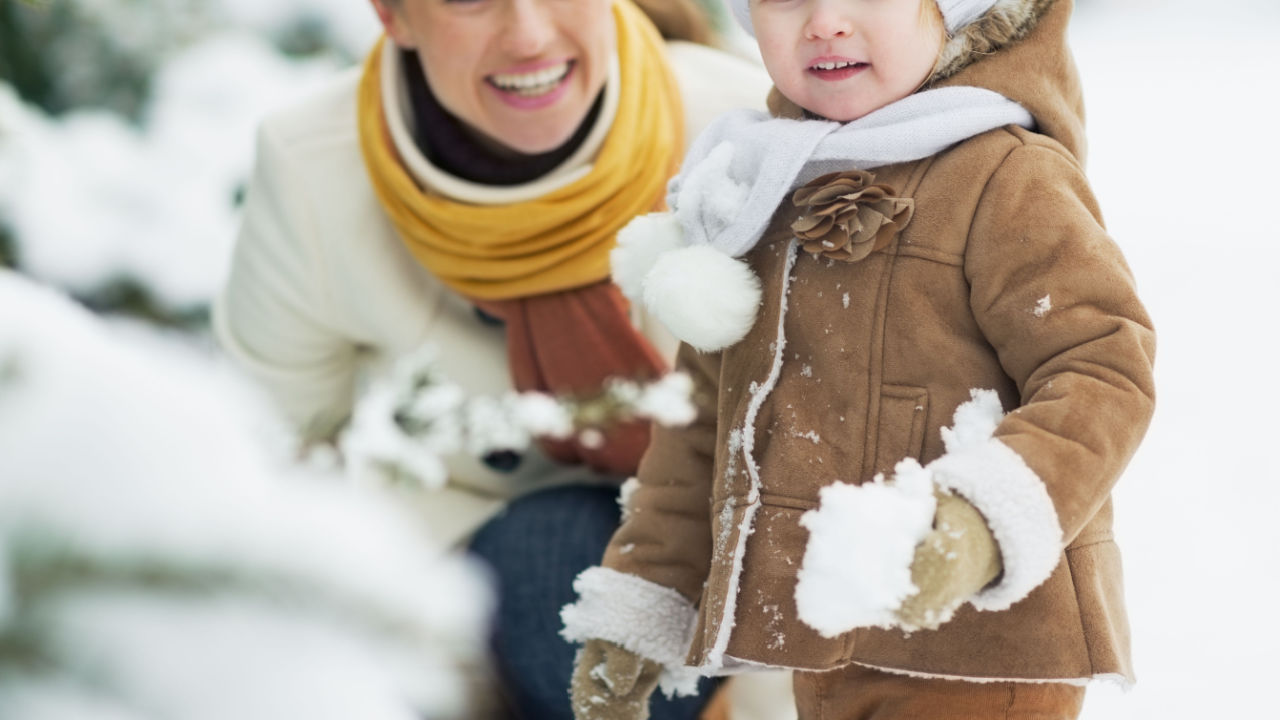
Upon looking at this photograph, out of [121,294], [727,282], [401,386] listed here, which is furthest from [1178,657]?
[121,294]

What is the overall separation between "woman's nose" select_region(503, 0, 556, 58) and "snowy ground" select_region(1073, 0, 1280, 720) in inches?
32.6

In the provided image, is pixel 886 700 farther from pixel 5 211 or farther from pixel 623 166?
pixel 5 211

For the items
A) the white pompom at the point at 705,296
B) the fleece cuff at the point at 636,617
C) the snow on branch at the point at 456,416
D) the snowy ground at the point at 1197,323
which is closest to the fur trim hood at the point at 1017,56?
the white pompom at the point at 705,296

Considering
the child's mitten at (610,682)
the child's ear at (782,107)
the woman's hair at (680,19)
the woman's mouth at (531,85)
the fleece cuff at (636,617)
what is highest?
the child's ear at (782,107)

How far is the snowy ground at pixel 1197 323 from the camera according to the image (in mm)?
1158

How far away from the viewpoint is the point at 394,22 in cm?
127

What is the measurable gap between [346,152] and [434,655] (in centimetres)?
94

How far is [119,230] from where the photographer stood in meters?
1.25

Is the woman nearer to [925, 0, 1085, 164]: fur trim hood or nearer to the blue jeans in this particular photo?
the blue jeans

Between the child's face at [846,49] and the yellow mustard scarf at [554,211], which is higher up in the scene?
the child's face at [846,49]

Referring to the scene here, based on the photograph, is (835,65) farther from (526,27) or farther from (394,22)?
(394,22)

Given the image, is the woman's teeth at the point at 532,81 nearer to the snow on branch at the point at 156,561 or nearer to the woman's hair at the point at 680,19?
the woman's hair at the point at 680,19

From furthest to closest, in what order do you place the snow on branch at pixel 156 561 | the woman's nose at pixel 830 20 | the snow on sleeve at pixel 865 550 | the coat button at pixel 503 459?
1. the coat button at pixel 503 459
2. the woman's nose at pixel 830 20
3. the snow on sleeve at pixel 865 550
4. the snow on branch at pixel 156 561

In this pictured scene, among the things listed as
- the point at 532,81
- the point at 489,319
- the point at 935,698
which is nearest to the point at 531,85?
the point at 532,81
